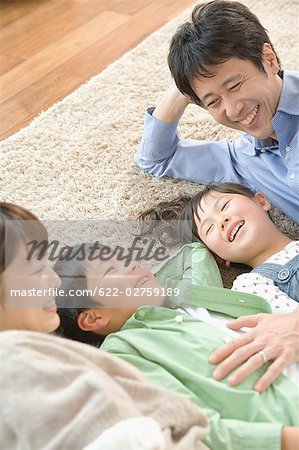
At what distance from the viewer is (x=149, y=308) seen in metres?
1.32

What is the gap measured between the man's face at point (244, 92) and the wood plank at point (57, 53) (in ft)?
3.19

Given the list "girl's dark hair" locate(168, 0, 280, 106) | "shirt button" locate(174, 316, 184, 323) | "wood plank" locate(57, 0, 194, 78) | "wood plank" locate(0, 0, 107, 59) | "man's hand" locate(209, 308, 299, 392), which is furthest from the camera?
"wood plank" locate(0, 0, 107, 59)

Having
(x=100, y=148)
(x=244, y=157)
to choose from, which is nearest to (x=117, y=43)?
(x=100, y=148)

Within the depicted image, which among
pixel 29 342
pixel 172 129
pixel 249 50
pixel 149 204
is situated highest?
pixel 249 50

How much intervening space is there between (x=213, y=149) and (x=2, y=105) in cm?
79

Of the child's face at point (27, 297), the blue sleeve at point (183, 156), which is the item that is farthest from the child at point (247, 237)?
the child's face at point (27, 297)

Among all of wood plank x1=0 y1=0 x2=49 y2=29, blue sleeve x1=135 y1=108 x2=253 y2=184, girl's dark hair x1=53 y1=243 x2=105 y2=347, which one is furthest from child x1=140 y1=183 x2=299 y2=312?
wood plank x1=0 y1=0 x2=49 y2=29

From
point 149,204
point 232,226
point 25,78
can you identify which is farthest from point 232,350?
point 25,78

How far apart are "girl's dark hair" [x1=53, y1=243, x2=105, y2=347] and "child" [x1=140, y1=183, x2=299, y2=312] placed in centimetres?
33

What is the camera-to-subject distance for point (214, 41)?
1.54 m

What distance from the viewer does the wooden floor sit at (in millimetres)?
2332

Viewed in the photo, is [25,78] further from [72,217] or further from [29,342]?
[29,342]

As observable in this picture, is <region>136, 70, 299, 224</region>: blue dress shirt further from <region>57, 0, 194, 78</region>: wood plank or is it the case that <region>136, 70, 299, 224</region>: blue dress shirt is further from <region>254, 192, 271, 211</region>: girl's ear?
<region>57, 0, 194, 78</region>: wood plank

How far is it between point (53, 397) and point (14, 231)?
0.29m
